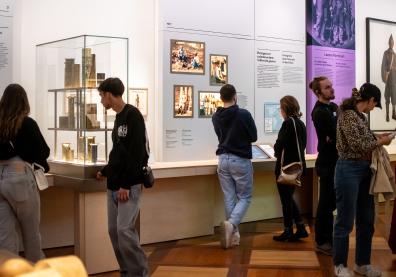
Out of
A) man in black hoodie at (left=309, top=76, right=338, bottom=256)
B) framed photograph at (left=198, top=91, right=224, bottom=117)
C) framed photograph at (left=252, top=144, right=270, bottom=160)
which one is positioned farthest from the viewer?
framed photograph at (left=252, top=144, right=270, bottom=160)

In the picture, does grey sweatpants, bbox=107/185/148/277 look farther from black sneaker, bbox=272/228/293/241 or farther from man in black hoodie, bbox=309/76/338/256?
black sneaker, bbox=272/228/293/241

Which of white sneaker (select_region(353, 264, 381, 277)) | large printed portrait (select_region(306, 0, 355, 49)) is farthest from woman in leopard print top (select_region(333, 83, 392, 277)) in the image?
large printed portrait (select_region(306, 0, 355, 49))

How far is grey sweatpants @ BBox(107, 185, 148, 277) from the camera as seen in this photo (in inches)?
147

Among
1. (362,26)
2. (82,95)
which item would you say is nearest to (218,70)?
(82,95)

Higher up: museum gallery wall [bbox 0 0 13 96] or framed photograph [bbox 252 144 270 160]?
museum gallery wall [bbox 0 0 13 96]

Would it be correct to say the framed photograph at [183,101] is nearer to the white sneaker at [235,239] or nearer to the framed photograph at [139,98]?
the framed photograph at [139,98]

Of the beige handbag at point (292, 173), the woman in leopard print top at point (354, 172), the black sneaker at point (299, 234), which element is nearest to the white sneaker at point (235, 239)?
the black sneaker at point (299, 234)

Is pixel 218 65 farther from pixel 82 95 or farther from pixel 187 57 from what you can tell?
pixel 82 95

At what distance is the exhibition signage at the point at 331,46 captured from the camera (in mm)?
7562

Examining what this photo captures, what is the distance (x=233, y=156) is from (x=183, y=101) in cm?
103

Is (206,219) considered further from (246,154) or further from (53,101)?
(53,101)

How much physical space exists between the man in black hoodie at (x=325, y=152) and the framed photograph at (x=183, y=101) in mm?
1563

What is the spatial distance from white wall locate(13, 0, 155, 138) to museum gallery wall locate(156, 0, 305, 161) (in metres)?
0.17

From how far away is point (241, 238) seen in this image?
603 cm
